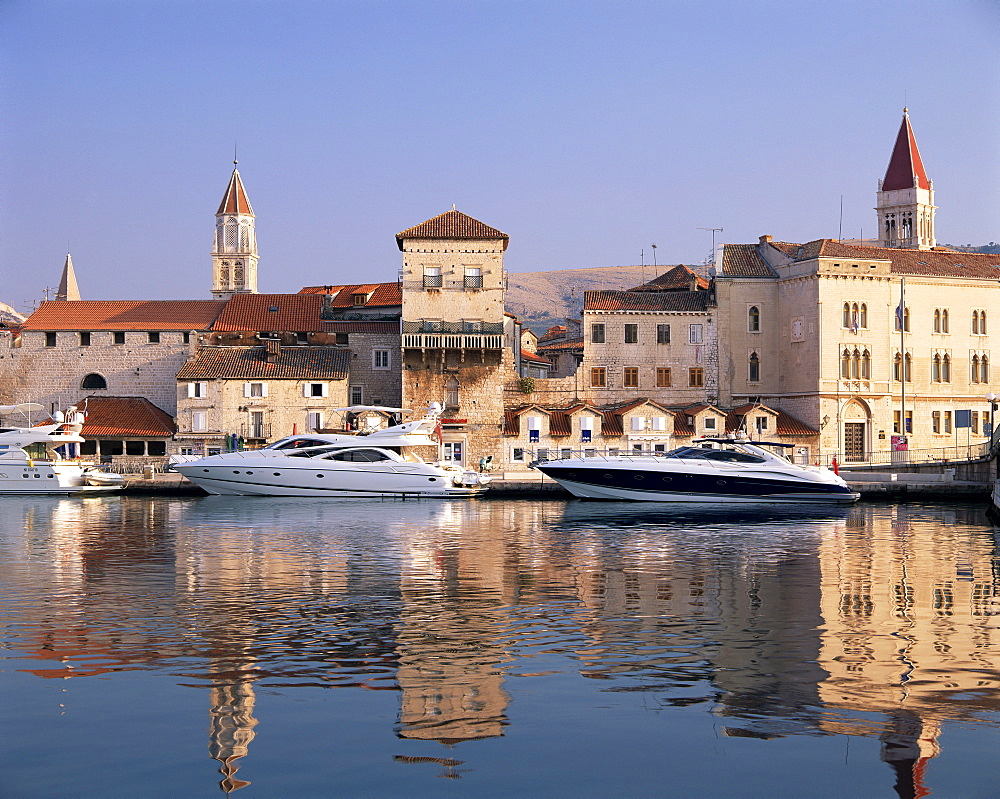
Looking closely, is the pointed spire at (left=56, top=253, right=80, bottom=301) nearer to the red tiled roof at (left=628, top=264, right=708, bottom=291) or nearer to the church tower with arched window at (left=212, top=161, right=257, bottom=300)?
the church tower with arched window at (left=212, top=161, right=257, bottom=300)

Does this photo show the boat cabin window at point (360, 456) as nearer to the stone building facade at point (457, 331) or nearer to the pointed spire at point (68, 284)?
the stone building facade at point (457, 331)

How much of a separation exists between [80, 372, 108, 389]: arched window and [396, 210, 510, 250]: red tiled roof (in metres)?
19.2

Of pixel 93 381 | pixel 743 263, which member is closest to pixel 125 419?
pixel 93 381

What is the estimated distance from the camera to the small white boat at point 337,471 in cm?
4825

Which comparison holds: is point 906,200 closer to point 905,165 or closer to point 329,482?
point 905,165

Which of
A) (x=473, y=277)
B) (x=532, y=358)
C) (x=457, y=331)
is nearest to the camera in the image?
(x=457, y=331)

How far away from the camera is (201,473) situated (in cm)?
4944

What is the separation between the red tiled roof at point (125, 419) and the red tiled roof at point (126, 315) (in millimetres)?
4736

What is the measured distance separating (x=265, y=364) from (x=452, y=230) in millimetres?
12809

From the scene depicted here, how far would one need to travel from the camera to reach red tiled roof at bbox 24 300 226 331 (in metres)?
65.3

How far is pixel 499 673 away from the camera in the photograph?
13.4 meters

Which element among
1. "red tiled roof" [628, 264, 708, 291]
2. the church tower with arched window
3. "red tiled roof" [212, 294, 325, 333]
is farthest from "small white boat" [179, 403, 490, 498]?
the church tower with arched window

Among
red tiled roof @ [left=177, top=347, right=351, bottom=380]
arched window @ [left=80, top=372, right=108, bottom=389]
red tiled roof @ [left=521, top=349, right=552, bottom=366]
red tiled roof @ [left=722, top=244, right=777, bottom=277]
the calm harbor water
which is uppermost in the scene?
red tiled roof @ [left=722, top=244, right=777, bottom=277]

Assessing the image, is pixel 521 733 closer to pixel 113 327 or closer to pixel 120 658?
pixel 120 658
